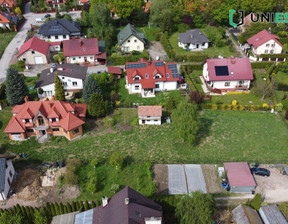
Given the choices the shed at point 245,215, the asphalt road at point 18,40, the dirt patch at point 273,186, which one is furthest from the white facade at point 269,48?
the asphalt road at point 18,40

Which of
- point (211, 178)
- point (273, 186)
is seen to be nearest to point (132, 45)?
point (211, 178)

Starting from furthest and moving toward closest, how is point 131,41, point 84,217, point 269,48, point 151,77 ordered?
point 131,41 < point 269,48 < point 151,77 < point 84,217

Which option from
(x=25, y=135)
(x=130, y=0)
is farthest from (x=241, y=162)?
(x=130, y=0)

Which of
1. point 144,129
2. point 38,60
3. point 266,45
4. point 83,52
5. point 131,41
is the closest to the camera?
point 144,129

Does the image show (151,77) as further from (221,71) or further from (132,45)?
(132,45)

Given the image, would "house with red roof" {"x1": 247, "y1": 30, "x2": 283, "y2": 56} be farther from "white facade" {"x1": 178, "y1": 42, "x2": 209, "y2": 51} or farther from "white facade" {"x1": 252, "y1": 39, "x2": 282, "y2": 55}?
"white facade" {"x1": 178, "y1": 42, "x2": 209, "y2": 51}

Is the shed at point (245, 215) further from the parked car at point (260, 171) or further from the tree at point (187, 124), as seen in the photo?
the tree at point (187, 124)

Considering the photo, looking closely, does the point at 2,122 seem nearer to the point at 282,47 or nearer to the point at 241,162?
the point at 241,162
